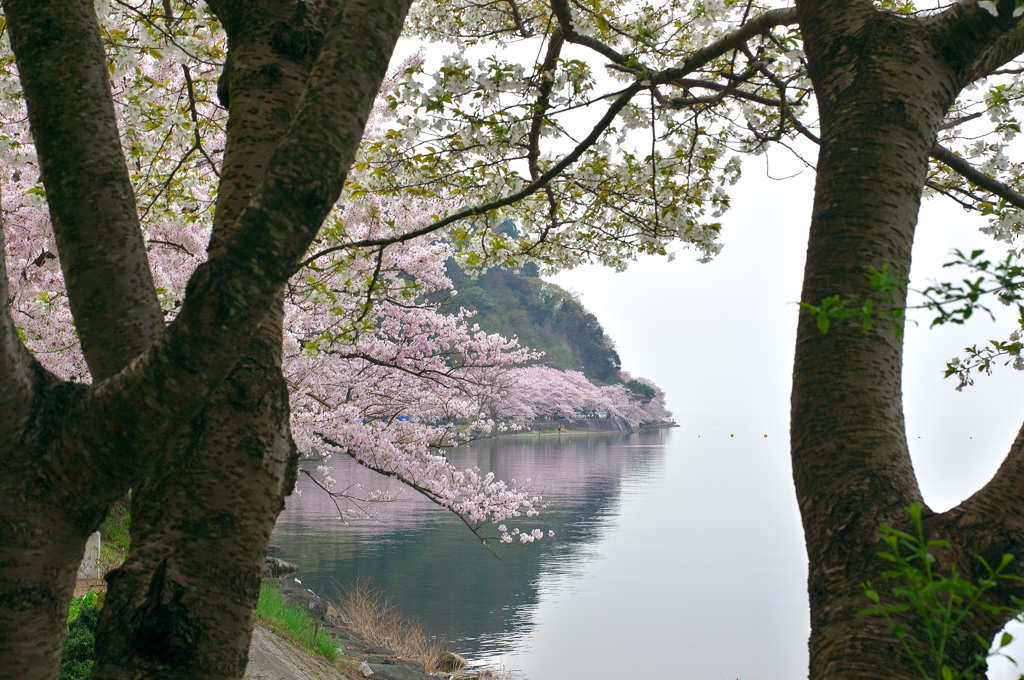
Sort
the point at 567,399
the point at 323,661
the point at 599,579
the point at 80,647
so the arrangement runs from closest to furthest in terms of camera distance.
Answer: the point at 80,647 → the point at 323,661 → the point at 599,579 → the point at 567,399

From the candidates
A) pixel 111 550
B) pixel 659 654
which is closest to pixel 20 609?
pixel 111 550

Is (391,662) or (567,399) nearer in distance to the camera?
(391,662)

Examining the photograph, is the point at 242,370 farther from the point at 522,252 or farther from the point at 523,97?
the point at 522,252

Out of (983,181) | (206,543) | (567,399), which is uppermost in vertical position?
(983,181)

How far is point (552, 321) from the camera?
241 feet

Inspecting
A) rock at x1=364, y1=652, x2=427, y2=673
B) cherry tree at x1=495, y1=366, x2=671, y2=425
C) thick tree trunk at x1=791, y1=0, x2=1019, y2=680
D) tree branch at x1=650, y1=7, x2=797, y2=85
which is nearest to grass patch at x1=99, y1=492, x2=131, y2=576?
rock at x1=364, y1=652, x2=427, y2=673

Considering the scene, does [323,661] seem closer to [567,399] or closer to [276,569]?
[276,569]

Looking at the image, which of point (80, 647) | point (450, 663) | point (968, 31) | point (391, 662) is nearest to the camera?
point (968, 31)

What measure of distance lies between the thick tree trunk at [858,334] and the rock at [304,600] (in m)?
8.21

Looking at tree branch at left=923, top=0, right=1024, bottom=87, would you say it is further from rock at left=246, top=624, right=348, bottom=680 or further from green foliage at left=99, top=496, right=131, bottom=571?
green foliage at left=99, top=496, right=131, bottom=571

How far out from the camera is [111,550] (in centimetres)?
912

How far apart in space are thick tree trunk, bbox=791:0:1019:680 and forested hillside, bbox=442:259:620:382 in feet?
211

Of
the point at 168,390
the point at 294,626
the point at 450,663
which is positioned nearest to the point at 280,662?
the point at 294,626

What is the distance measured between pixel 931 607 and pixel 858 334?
0.97 metres
